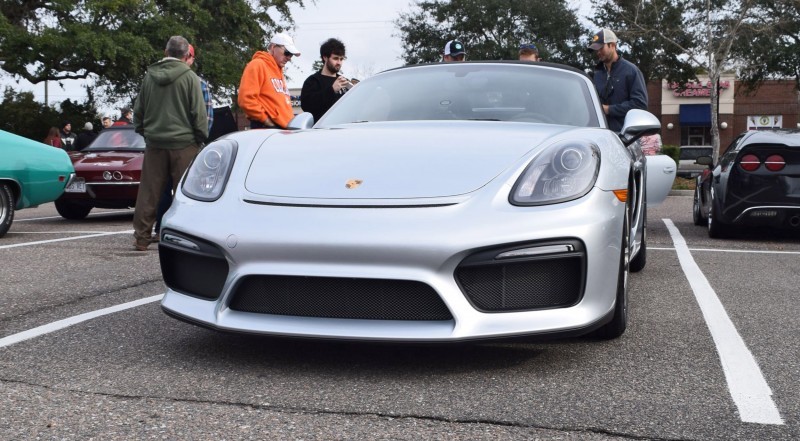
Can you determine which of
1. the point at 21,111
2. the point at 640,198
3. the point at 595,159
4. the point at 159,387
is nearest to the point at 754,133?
the point at 640,198

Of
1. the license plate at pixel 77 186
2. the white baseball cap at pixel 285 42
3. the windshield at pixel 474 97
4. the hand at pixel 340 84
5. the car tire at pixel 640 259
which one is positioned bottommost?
the car tire at pixel 640 259

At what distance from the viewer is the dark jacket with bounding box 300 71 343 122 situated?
7.76 meters

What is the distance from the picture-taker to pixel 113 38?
28.5 metres

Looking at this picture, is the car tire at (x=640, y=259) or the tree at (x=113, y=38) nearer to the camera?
the car tire at (x=640, y=259)

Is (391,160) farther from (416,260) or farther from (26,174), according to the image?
(26,174)

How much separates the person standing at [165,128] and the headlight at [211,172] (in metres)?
3.75

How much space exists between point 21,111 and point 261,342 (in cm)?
3630

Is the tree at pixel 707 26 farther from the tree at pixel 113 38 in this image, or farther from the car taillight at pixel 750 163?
the car taillight at pixel 750 163

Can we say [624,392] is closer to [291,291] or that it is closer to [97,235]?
[291,291]

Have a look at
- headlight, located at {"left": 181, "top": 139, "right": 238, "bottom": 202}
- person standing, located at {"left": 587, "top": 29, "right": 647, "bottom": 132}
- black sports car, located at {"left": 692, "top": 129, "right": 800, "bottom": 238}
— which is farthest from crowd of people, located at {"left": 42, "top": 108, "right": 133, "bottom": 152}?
headlight, located at {"left": 181, "top": 139, "right": 238, "bottom": 202}

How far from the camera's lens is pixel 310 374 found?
3.40 meters

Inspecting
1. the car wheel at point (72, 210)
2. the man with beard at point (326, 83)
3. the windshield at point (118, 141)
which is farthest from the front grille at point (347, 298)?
the windshield at point (118, 141)

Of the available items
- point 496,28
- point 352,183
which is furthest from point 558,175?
point 496,28

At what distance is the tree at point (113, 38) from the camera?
92.7 ft
